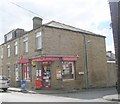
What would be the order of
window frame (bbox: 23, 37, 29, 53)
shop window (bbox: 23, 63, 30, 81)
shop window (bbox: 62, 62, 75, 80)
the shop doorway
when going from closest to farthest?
the shop doorway
shop window (bbox: 62, 62, 75, 80)
shop window (bbox: 23, 63, 30, 81)
window frame (bbox: 23, 37, 29, 53)

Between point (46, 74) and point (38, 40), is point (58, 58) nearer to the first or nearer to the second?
point (46, 74)

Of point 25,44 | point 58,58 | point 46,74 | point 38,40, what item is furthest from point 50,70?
point 25,44

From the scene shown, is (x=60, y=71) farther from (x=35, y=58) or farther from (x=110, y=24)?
(x=110, y=24)

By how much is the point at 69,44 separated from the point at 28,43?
4789mm

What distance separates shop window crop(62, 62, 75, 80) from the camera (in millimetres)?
25078

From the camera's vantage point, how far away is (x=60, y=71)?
24.4 metres

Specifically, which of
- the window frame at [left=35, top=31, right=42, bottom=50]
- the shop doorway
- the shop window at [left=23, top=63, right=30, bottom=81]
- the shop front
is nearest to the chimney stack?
the window frame at [left=35, top=31, right=42, bottom=50]

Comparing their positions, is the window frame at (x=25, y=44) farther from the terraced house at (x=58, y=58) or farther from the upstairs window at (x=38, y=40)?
the upstairs window at (x=38, y=40)

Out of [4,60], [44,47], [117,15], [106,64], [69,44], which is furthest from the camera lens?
[4,60]

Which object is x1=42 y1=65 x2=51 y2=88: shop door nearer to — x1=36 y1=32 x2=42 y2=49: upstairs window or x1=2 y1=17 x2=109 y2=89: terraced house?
x1=2 y1=17 x2=109 y2=89: terraced house

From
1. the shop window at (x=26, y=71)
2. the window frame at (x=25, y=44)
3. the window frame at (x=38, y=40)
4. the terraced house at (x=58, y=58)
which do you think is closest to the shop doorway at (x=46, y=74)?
the terraced house at (x=58, y=58)

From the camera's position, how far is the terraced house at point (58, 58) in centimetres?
2416

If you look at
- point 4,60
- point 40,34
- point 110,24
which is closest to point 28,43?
point 40,34

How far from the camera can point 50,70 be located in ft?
78.8
